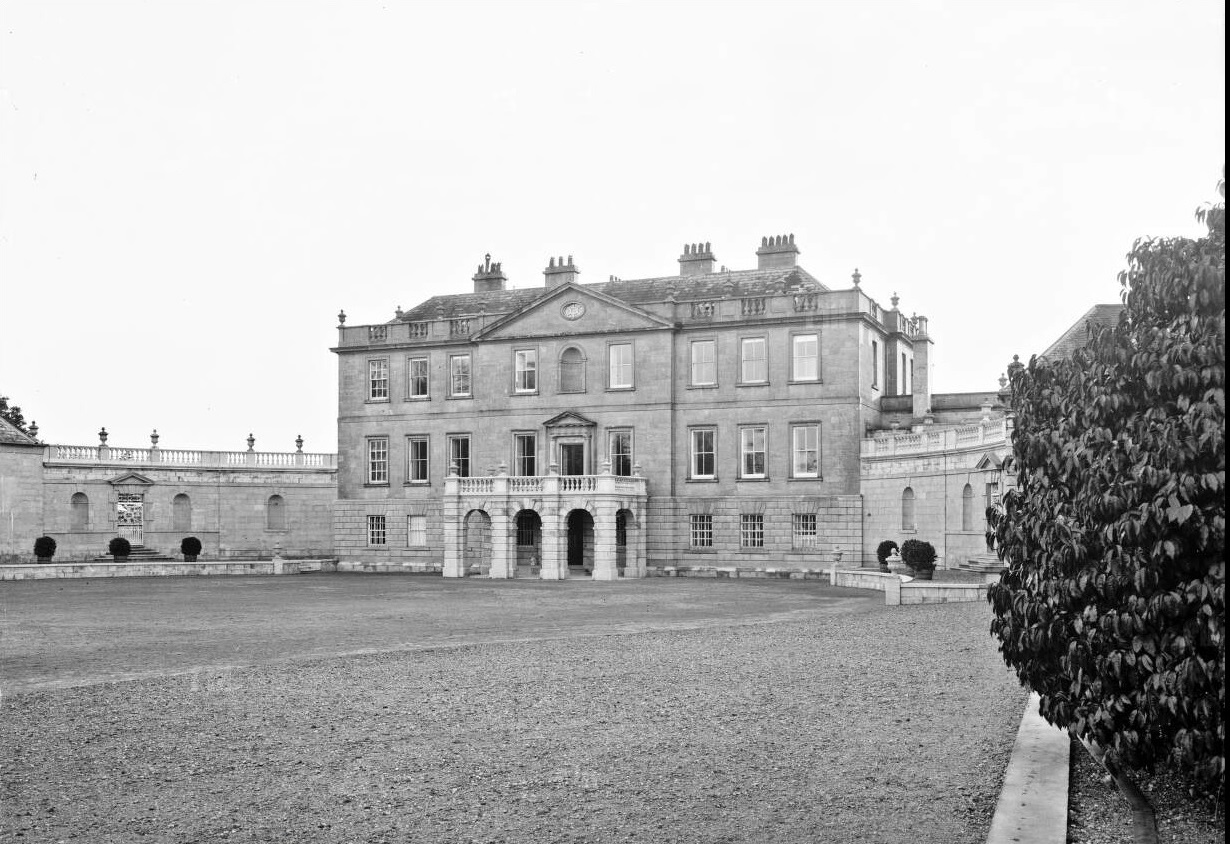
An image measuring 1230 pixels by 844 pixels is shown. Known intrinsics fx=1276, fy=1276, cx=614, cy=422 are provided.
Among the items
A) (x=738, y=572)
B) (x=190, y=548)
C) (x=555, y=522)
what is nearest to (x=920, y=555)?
(x=738, y=572)

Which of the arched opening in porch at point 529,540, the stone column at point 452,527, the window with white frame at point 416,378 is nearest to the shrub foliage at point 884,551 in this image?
the arched opening in porch at point 529,540

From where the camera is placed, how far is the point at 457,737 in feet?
37.8

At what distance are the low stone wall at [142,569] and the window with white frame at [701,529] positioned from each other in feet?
51.7

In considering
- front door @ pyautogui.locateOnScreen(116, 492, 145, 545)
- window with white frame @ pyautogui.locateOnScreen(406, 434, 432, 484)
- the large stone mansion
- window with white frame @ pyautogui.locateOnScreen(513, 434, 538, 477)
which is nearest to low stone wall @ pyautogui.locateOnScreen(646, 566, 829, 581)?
the large stone mansion

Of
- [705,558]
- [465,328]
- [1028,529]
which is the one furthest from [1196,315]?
[465,328]

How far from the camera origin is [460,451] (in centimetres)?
5188

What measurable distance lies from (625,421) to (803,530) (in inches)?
313

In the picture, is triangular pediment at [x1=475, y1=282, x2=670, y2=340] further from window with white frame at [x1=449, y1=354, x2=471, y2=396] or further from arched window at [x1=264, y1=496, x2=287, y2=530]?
arched window at [x1=264, y1=496, x2=287, y2=530]

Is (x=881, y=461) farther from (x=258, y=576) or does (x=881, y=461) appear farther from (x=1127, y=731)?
(x=1127, y=731)

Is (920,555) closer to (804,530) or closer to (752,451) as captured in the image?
(804,530)

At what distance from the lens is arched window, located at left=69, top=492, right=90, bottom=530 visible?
55.2 metres

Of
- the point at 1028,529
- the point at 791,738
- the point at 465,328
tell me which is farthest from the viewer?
the point at 465,328

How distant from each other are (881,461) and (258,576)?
22784 mm

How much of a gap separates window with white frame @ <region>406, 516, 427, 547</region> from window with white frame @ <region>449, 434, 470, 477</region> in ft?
8.69
